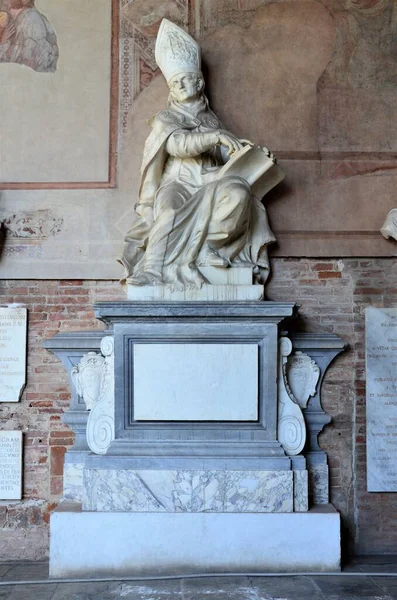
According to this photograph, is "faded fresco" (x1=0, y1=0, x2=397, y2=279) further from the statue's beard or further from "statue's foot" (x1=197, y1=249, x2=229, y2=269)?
"statue's foot" (x1=197, y1=249, x2=229, y2=269)

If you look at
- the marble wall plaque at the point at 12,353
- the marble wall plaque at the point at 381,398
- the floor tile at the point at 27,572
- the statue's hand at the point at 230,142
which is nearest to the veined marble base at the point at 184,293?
the statue's hand at the point at 230,142

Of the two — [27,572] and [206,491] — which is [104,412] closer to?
[206,491]

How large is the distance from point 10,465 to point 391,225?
312cm

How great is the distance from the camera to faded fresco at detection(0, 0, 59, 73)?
18.3 ft

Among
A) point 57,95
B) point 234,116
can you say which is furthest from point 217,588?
point 57,95

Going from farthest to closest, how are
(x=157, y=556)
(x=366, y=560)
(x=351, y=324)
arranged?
1. (x=351, y=324)
2. (x=366, y=560)
3. (x=157, y=556)

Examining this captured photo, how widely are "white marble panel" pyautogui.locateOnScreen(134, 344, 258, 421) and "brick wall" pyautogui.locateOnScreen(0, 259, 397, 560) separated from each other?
87 centimetres

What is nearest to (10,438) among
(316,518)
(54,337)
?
(54,337)

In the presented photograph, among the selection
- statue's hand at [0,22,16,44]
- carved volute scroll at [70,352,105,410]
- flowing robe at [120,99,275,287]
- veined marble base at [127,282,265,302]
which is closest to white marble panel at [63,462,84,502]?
carved volute scroll at [70,352,105,410]

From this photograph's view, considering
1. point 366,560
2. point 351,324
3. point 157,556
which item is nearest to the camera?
point 157,556

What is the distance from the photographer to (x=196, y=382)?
15.1 ft

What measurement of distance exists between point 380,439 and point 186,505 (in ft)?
5.09

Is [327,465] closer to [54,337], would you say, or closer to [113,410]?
[113,410]

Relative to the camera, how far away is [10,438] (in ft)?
17.3
